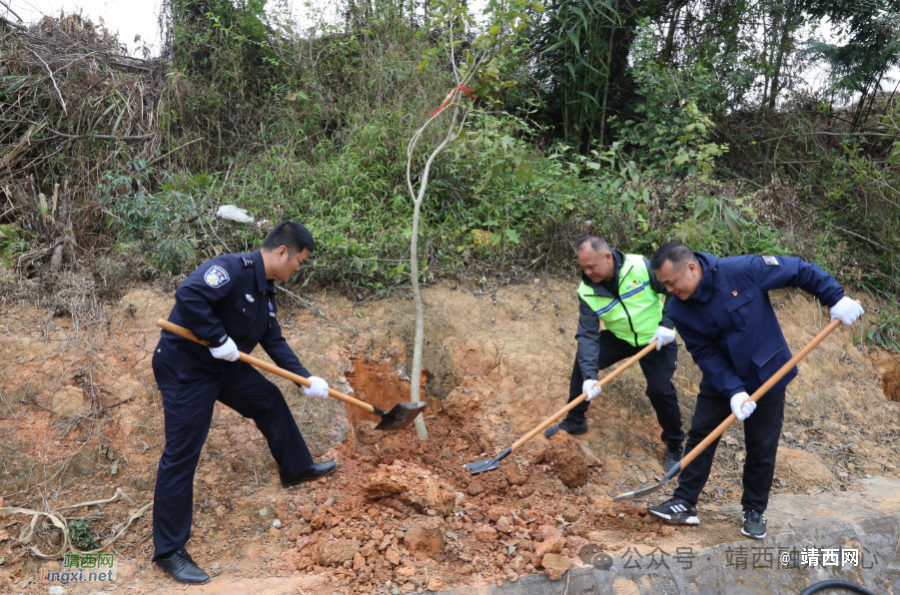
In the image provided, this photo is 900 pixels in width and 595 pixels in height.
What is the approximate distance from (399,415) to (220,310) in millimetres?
1272

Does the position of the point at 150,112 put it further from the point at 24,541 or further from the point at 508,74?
the point at 24,541

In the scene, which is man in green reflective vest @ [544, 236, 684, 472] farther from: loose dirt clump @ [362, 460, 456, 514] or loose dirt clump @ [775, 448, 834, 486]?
loose dirt clump @ [362, 460, 456, 514]

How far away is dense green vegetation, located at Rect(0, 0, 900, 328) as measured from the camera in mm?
5336

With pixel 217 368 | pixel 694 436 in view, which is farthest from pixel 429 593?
pixel 694 436

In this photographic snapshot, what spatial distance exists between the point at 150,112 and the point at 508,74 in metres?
3.90

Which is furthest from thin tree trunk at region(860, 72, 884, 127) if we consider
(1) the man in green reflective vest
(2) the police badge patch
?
(2) the police badge patch

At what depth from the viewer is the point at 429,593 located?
2898 mm

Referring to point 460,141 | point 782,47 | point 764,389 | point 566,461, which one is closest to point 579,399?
point 566,461

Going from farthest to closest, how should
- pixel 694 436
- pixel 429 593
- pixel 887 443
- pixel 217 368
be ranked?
pixel 887 443 → pixel 694 436 → pixel 217 368 → pixel 429 593

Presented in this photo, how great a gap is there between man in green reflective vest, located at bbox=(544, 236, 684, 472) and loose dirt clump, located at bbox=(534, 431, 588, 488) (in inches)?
15.5

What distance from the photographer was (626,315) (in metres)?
3.99

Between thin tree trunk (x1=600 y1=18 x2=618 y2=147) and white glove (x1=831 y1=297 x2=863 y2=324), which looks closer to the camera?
white glove (x1=831 y1=297 x2=863 y2=324)

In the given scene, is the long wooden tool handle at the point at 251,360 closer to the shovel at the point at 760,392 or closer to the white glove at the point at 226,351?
the white glove at the point at 226,351

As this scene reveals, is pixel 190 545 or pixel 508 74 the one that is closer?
pixel 190 545
